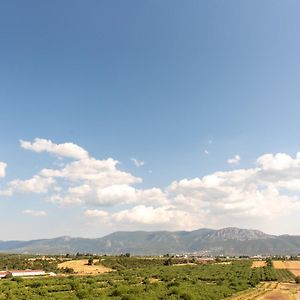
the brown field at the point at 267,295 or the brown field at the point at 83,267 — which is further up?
the brown field at the point at 83,267

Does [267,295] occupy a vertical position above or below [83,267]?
below

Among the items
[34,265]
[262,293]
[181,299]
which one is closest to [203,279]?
[262,293]

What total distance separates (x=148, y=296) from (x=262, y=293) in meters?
29.5

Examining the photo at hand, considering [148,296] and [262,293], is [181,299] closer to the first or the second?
[148,296]

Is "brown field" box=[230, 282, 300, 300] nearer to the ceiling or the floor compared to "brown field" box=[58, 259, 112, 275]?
nearer to the floor

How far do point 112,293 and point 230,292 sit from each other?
77.5 feet

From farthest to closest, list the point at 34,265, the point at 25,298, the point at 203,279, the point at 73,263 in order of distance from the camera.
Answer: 1. the point at 73,263
2. the point at 34,265
3. the point at 203,279
4. the point at 25,298

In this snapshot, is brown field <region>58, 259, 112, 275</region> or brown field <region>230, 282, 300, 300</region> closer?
brown field <region>230, 282, 300, 300</region>

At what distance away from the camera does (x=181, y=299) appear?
68188 mm

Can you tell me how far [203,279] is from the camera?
Result: 363ft

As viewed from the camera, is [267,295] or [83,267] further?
[83,267]

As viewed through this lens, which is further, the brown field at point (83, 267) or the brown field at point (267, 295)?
the brown field at point (83, 267)

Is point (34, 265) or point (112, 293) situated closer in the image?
point (112, 293)

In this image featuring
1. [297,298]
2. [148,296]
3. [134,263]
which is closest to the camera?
[148,296]
